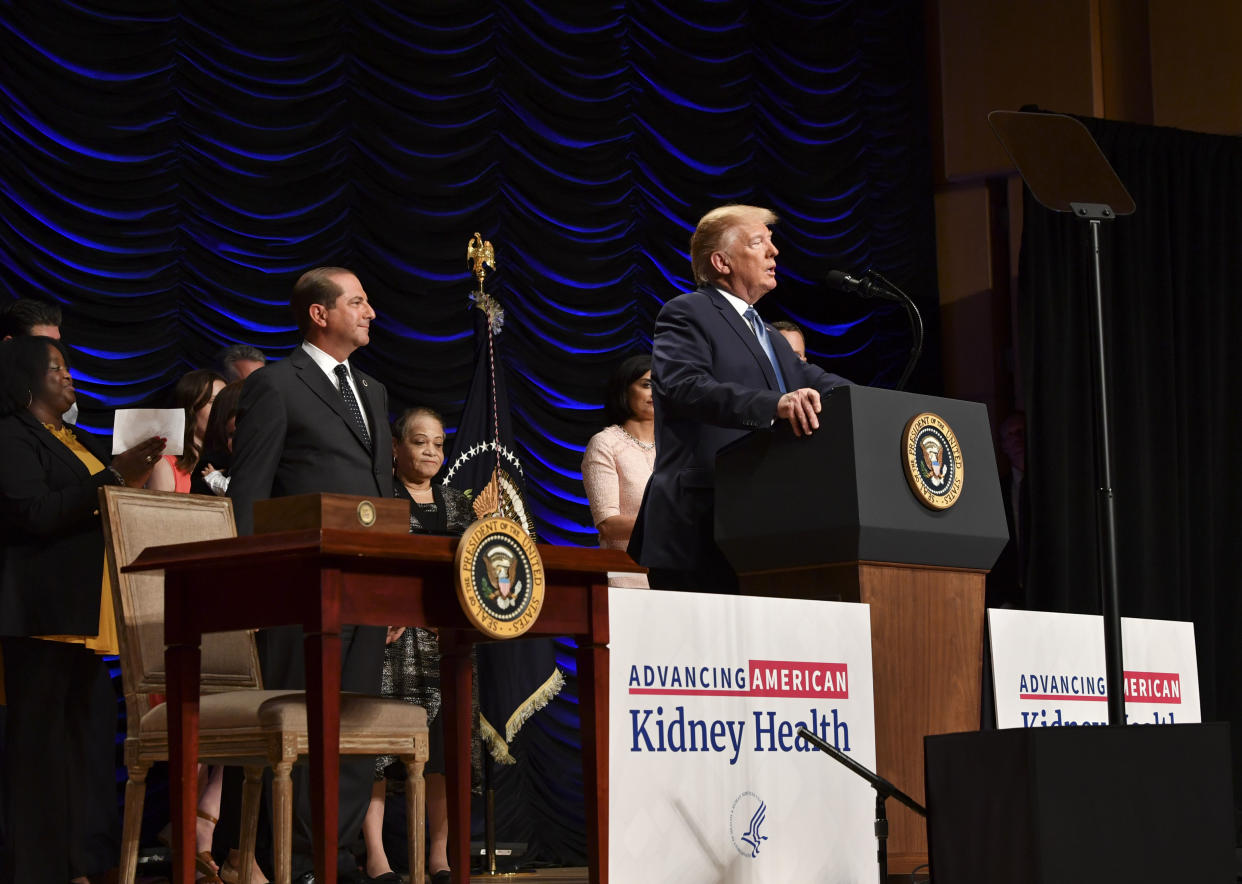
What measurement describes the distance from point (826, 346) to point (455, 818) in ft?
14.9

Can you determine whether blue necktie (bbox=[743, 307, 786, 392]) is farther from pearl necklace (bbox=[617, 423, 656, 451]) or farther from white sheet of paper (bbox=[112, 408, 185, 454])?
white sheet of paper (bbox=[112, 408, 185, 454])

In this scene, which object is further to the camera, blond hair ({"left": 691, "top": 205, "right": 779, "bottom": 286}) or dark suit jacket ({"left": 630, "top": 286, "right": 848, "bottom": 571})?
blond hair ({"left": 691, "top": 205, "right": 779, "bottom": 286})

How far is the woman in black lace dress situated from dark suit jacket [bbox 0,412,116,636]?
99cm

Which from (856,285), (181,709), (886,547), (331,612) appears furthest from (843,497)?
(181,709)

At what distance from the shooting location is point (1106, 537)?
3035 millimetres

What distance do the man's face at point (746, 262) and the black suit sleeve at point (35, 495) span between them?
4.97 feet

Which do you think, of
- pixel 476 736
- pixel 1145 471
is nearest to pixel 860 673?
pixel 476 736

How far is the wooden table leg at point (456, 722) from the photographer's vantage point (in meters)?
2.51

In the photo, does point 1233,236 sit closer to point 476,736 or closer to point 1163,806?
point 476,736

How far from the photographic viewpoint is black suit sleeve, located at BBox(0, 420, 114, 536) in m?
3.44

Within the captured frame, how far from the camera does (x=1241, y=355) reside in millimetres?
6551

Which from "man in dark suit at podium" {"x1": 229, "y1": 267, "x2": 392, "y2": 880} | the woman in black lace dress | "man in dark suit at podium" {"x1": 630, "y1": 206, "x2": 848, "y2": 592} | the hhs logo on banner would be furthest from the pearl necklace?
the hhs logo on banner

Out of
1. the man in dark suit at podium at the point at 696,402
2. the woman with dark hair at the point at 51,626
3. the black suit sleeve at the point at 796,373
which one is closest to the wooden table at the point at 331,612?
the man in dark suit at podium at the point at 696,402

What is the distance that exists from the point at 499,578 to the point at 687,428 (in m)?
1.04
